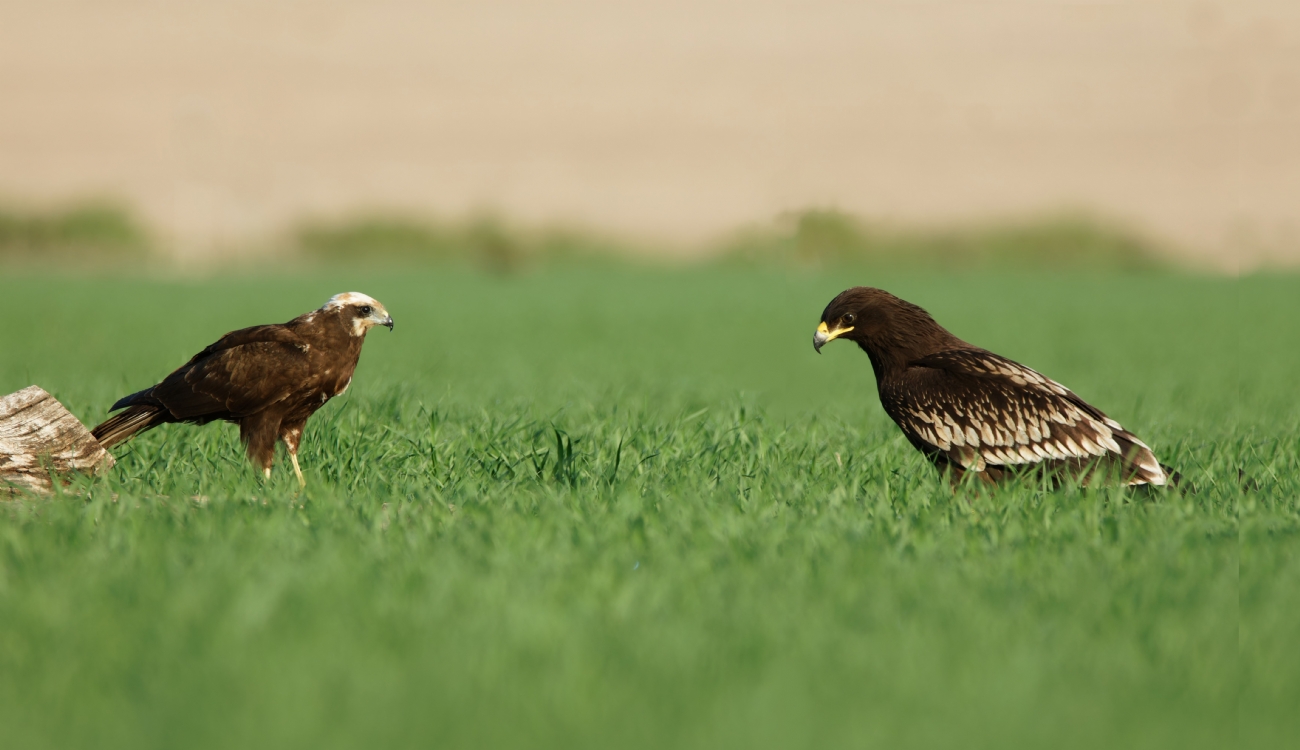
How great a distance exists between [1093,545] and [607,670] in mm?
2619

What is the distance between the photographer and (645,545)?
4766 millimetres

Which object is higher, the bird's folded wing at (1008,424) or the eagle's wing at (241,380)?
the eagle's wing at (241,380)

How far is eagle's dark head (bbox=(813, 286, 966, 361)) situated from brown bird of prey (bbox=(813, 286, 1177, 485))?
0.19m

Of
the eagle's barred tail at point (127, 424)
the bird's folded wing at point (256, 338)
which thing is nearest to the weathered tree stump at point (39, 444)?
the eagle's barred tail at point (127, 424)

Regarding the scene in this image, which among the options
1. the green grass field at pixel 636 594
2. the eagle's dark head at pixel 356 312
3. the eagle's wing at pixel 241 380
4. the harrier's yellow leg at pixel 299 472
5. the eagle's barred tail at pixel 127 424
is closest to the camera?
the green grass field at pixel 636 594

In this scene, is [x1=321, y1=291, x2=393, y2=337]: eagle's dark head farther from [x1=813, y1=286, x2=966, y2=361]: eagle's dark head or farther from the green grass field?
[x1=813, y1=286, x2=966, y2=361]: eagle's dark head

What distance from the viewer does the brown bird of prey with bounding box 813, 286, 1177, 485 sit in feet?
19.9

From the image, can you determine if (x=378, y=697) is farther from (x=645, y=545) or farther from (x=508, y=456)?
(x=508, y=456)

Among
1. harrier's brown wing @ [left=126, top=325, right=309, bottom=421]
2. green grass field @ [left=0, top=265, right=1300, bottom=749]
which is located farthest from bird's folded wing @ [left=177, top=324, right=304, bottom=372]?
green grass field @ [left=0, top=265, right=1300, bottom=749]

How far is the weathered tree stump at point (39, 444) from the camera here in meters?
6.11

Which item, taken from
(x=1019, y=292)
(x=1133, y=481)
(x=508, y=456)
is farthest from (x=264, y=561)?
(x=1019, y=292)

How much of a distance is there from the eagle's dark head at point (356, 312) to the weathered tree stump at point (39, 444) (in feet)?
5.32

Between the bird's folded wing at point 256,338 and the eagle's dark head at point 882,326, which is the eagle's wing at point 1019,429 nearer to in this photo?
the eagle's dark head at point 882,326

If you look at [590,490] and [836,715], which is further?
[590,490]
